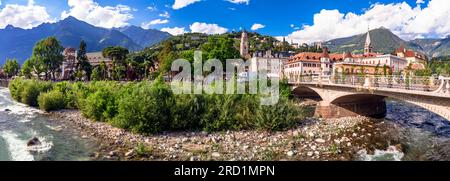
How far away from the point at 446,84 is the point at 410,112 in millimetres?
21274

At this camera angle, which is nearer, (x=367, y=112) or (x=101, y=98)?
(x=101, y=98)

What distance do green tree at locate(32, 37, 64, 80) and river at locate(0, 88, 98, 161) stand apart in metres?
50.4

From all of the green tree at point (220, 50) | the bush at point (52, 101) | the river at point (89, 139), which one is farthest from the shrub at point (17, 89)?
the green tree at point (220, 50)

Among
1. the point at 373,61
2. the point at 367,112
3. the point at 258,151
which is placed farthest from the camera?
the point at 373,61

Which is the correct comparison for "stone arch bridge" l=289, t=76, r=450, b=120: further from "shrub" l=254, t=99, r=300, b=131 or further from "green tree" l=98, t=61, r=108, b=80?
"green tree" l=98, t=61, r=108, b=80

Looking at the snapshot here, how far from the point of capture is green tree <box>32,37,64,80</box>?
7544cm

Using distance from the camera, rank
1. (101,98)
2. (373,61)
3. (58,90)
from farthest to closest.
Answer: (373,61) → (58,90) → (101,98)

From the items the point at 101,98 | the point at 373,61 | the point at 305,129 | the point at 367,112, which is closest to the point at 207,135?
the point at 305,129

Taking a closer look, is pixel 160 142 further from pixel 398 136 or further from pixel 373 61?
pixel 373 61

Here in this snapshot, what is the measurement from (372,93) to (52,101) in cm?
3513

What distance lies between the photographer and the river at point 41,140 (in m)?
18.1

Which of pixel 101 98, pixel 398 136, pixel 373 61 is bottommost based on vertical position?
pixel 398 136

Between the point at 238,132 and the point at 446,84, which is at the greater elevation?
the point at 446,84

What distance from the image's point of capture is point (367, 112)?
103 ft
